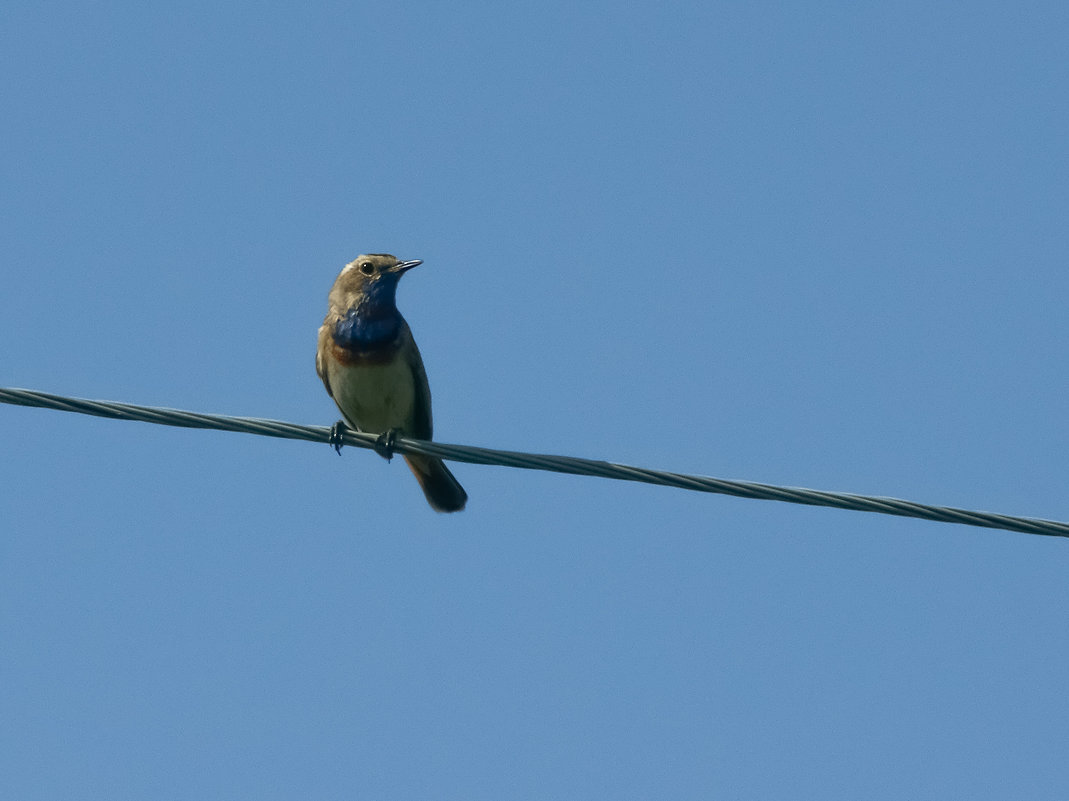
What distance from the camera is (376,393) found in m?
10.5

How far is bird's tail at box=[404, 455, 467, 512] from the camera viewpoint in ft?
36.3

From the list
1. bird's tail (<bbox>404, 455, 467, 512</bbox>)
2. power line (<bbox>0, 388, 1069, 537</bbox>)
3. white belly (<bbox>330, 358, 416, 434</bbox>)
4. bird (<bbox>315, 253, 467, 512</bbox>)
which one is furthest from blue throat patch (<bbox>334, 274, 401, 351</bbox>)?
power line (<bbox>0, 388, 1069, 537</bbox>)

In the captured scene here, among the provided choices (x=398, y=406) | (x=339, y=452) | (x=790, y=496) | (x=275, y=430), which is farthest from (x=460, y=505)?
(x=790, y=496)

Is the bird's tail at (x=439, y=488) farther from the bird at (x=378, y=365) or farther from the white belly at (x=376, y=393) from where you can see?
the white belly at (x=376, y=393)

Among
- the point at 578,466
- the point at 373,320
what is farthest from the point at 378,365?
the point at 578,466

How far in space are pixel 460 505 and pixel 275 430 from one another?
451 centimetres

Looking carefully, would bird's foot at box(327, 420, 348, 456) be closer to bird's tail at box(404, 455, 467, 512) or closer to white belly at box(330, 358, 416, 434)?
white belly at box(330, 358, 416, 434)

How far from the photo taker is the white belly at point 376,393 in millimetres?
10453

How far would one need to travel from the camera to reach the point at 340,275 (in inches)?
445

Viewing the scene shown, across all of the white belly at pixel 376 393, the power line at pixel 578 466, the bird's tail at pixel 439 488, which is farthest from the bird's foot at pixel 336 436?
the bird's tail at pixel 439 488

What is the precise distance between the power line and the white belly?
11.1 feet

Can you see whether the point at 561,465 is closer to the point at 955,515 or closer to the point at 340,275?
the point at 955,515

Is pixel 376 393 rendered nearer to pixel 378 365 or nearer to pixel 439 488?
pixel 378 365

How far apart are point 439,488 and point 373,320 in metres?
1.42
